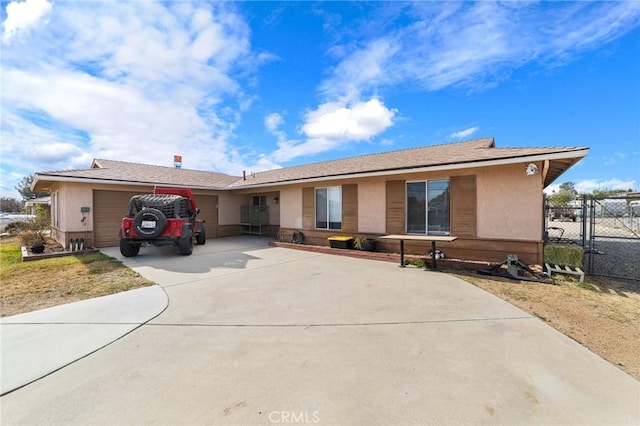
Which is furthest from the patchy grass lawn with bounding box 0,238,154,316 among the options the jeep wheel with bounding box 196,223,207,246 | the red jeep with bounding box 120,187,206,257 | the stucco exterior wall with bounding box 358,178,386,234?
the stucco exterior wall with bounding box 358,178,386,234

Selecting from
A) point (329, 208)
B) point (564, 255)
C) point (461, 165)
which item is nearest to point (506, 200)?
point (461, 165)

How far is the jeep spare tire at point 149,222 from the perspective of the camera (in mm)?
8516

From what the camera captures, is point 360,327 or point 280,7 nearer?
point 360,327

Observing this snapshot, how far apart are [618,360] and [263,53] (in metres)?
11.6

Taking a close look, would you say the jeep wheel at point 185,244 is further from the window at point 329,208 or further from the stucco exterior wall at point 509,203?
the stucco exterior wall at point 509,203

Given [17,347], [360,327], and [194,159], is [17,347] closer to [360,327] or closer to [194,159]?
[360,327]

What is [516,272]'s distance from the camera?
→ 6293mm

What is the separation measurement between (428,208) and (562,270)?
348cm

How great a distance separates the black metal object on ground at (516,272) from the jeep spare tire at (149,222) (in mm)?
9331

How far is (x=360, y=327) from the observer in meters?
3.68

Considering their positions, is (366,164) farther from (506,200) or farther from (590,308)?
(590,308)

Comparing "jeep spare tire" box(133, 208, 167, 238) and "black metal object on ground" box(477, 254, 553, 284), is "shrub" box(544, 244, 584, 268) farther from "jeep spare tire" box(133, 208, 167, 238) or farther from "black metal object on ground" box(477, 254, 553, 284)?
"jeep spare tire" box(133, 208, 167, 238)

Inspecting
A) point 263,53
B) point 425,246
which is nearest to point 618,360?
point 425,246

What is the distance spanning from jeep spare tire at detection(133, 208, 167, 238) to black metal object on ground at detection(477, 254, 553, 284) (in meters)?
9.33
